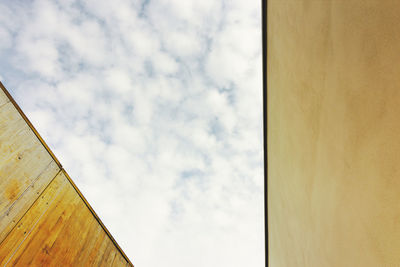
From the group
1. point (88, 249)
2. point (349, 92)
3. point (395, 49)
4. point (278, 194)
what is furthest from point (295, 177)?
point (88, 249)

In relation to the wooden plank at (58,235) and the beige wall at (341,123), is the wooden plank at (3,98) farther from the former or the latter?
the beige wall at (341,123)

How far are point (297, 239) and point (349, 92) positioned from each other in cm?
213

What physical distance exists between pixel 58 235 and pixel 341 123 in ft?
9.98

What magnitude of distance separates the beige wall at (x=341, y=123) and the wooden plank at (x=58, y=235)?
271 cm

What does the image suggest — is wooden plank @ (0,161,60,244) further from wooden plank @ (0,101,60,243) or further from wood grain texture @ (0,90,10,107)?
wood grain texture @ (0,90,10,107)

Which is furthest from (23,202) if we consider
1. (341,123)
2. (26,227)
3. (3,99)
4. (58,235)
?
(341,123)

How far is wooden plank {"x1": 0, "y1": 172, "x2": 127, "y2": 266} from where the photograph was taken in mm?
1922

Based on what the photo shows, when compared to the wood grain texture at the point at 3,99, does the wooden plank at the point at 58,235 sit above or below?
below

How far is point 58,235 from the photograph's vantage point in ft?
7.83

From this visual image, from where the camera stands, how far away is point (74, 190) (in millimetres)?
2924

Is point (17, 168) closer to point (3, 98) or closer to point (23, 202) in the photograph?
point (23, 202)

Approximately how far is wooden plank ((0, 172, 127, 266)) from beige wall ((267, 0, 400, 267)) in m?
2.71

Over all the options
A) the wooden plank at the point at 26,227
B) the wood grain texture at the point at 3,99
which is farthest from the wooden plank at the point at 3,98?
the wooden plank at the point at 26,227

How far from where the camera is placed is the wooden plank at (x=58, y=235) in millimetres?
1922
